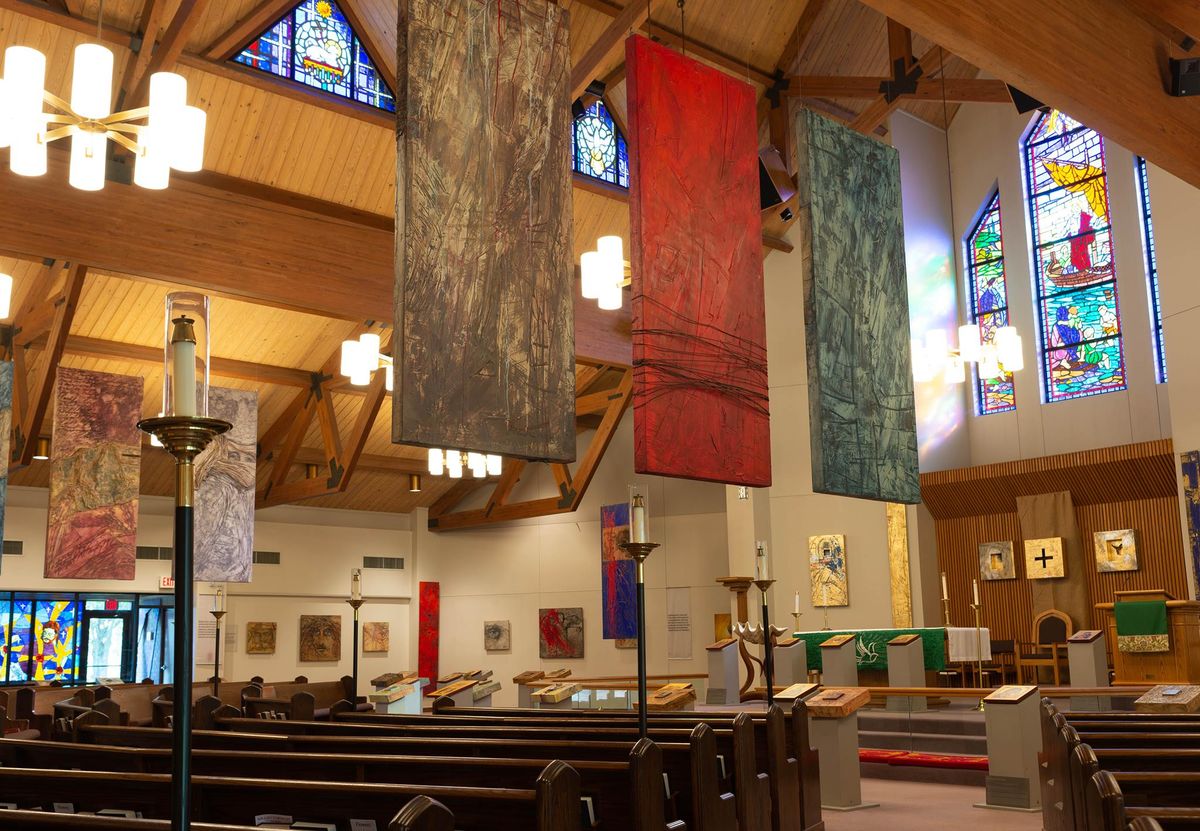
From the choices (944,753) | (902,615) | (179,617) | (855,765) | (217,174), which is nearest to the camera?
(179,617)

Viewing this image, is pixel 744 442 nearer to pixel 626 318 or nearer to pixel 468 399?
pixel 468 399

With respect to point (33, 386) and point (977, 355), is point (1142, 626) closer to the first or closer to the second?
point (977, 355)

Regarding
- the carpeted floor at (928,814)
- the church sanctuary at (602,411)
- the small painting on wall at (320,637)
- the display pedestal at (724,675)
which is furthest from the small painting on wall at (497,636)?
the carpeted floor at (928,814)

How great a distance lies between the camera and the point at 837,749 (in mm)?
7168

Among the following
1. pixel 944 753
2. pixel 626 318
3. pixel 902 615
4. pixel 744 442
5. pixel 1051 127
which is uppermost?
pixel 1051 127

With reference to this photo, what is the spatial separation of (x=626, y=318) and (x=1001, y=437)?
4.98 meters

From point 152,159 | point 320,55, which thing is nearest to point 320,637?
point 320,55

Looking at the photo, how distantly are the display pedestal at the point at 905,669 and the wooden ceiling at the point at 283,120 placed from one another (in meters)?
5.53

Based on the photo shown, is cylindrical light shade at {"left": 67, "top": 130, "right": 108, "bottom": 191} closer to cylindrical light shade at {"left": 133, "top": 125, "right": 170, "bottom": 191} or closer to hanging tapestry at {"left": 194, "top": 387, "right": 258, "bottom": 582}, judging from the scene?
cylindrical light shade at {"left": 133, "top": 125, "right": 170, "bottom": 191}

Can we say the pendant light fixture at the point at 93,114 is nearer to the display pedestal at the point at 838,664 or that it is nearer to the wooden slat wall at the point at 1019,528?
the display pedestal at the point at 838,664

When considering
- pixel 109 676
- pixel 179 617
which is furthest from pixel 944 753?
pixel 109 676

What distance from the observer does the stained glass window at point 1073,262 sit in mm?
13172

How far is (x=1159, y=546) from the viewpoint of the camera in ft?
41.0

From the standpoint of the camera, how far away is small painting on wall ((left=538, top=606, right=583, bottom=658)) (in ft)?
59.8
